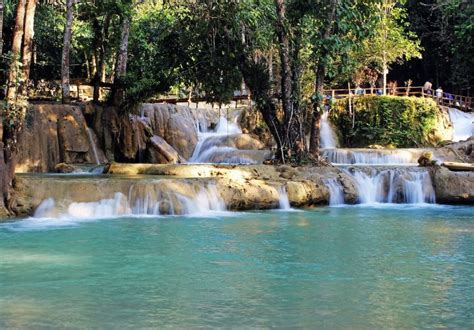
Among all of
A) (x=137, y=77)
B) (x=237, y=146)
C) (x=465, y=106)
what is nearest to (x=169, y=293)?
(x=137, y=77)

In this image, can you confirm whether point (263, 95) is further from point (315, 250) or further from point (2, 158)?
point (315, 250)

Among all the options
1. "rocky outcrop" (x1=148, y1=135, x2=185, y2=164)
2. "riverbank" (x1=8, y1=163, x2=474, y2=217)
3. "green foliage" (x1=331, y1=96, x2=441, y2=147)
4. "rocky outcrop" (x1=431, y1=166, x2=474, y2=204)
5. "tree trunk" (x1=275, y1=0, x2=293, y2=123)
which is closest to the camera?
"riverbank" (x1=8, y1=163, x2=474, y2=217)

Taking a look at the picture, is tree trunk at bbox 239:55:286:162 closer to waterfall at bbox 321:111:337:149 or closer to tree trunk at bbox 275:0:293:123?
tree trunk at bbox 275:0:293:123

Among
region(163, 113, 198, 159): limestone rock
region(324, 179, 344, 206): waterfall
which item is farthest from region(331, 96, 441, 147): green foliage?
region(324, 179, 344, 206): waterfall

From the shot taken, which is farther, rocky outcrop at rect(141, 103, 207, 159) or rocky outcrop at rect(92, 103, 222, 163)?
rocky outcrop at rect(141, 103, 207, 159)

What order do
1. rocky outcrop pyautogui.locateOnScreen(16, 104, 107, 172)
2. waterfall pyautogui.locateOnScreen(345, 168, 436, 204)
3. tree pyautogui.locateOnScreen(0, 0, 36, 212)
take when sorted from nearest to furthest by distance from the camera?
tree pyautogui.locateOnScreen(0, 0, 36, 212), waterfall pyautogui.locateOnScreen(345, 168, 436, 204), rocky outcrop pyautogui.locateOnScreen(16, 104, 107, 172)

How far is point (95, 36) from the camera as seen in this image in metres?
25.3

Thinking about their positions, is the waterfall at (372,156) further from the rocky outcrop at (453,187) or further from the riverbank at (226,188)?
the rocky outcrop at (453,187)

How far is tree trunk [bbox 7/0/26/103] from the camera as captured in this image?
13805mm

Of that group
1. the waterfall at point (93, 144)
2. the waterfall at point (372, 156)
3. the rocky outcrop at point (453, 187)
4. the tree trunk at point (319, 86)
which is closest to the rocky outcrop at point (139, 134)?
the waterfall at point (93, 144)

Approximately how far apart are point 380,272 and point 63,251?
4661 mm

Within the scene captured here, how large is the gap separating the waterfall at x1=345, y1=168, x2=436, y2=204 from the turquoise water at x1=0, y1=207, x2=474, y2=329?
4245 mm

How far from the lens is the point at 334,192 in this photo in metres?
17.2

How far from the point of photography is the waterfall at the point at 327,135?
30.1m
